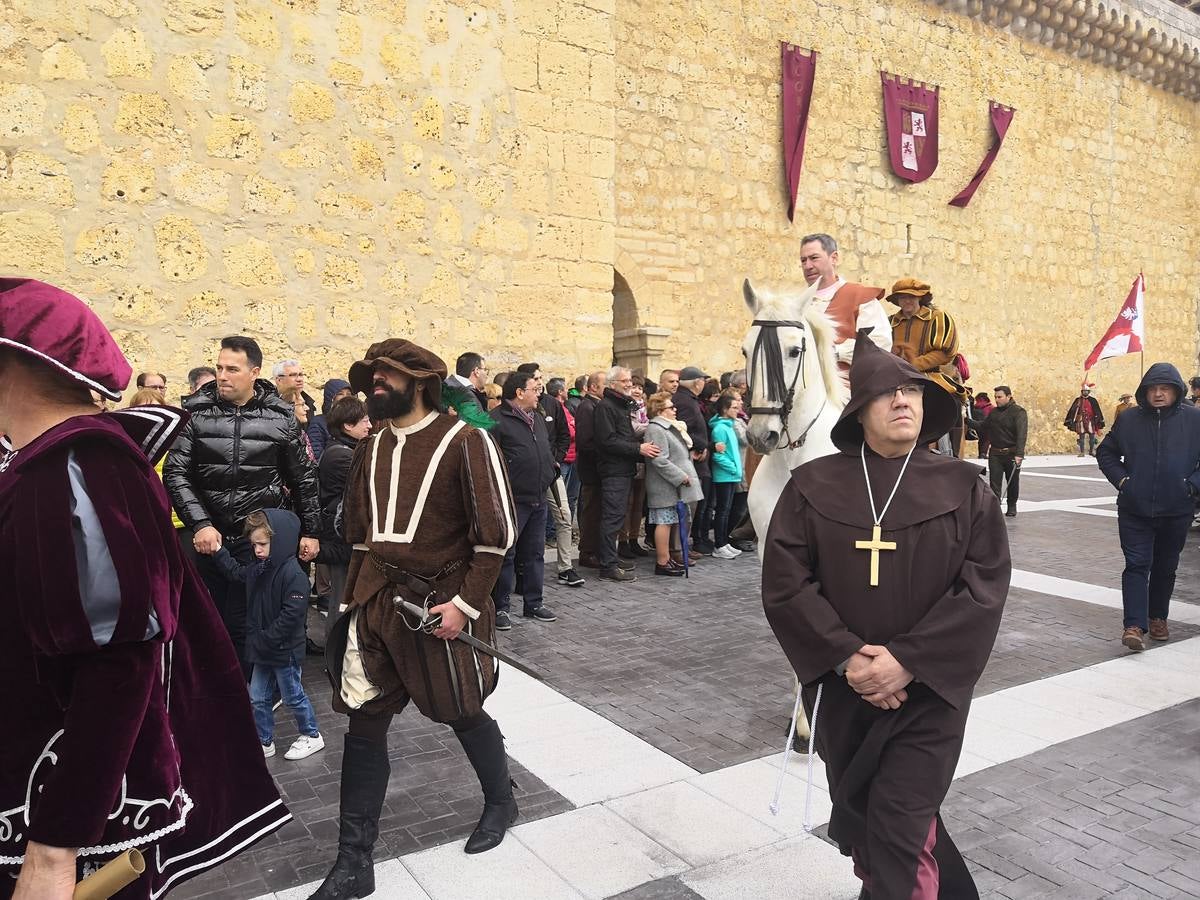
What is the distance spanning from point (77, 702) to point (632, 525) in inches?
305

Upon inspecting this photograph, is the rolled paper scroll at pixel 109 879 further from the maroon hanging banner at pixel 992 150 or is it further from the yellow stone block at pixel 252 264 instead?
the maroon hanging banner at pixel 992 150

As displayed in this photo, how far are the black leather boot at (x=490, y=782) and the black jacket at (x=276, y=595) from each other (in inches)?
51.1

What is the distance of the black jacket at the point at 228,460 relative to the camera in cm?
436

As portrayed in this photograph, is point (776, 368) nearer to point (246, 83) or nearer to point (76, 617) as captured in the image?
point (76, 617)

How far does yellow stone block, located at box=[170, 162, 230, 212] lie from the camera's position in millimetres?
7445

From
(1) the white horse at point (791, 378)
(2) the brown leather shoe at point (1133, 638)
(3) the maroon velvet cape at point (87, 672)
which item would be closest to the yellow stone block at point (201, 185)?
(1) the white horse at point (791, 378)

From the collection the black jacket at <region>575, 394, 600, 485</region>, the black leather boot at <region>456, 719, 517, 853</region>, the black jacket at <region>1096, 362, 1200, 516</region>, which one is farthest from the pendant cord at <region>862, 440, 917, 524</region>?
the black jacket at <region>575, 394, 600, 485</region>

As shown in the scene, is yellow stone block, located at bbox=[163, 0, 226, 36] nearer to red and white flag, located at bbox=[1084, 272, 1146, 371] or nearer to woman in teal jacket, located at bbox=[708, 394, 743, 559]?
woman in teal jacket, located at bbox=[708, 394, 743, 559]

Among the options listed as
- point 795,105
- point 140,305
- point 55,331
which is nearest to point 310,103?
point 140,305

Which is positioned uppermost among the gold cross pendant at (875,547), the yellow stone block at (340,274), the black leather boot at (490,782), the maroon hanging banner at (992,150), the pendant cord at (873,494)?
the maroon hanging banner at (992,150)

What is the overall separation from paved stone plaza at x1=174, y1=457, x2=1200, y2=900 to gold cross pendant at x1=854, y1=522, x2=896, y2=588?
1.26 meters

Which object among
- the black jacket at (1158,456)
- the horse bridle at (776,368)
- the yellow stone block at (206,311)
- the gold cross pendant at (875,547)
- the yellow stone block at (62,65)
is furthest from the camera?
the yellow stone block at (206,311)

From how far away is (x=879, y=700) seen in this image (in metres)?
2.29

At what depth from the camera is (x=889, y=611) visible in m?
2.36
